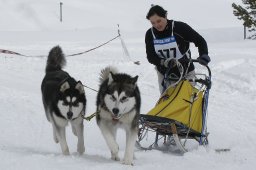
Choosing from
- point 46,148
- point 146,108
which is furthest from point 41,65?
point 46,148

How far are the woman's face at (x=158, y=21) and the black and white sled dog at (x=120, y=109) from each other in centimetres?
109

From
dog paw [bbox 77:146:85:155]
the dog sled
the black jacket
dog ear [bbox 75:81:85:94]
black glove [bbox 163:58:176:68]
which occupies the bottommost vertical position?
dog paw [bbox 77:146:85:155]

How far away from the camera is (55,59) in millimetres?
6094

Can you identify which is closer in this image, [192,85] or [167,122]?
[167,122]

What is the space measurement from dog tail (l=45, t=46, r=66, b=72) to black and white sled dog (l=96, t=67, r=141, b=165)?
139cm

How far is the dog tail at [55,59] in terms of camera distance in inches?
238

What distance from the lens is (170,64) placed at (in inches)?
223

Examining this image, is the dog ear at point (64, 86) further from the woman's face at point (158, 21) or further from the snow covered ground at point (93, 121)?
the woman's face at point (158, 21)

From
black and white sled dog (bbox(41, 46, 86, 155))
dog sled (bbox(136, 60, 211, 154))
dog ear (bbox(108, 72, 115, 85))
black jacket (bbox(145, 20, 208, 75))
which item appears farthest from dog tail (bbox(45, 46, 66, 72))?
dog ear (bbox(108, 72, 115, 85))

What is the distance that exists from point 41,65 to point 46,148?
781 cm

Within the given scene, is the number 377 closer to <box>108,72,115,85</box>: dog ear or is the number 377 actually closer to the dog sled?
the dog sled

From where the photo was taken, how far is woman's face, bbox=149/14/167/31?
5.61 metres

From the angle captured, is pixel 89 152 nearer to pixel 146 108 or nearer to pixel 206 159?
pixel 206 159

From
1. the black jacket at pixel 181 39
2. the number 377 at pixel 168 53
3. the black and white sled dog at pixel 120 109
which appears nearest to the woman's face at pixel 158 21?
the black jacket at pixel 181 39
